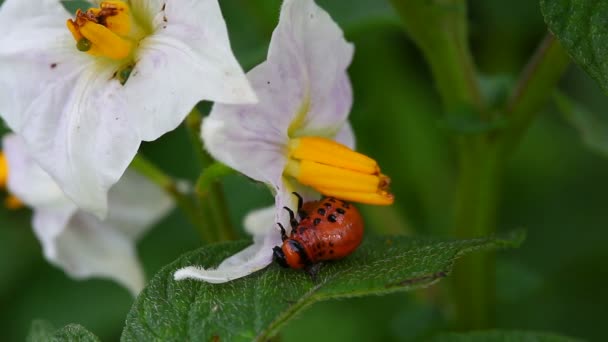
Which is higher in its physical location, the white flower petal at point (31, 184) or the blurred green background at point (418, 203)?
the white flower petal at point (31, 184)

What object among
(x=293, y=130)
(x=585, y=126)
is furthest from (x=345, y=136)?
(x=585, y=126)

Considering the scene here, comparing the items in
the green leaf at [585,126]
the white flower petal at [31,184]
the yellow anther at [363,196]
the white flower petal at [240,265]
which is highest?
the yellow anther at [363,196]

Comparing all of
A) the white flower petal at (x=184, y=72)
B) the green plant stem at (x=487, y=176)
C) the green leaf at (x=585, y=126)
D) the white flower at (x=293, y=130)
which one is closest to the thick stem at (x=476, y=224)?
the green plant stem at (x=487, y=176)

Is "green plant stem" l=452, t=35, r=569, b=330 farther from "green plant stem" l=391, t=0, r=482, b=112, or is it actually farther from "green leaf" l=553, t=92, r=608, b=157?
"green leaf" l=553, t=92, r=608, b=157

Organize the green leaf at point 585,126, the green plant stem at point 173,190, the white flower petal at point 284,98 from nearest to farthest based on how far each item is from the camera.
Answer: the white flower petal at point 284,98, the green plant stem at point 173,190, the green leaf at point 585,126

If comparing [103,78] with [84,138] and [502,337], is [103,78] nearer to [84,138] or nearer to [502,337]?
[84,138]

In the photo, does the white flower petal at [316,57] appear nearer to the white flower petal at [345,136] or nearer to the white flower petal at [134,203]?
the white flower petal at [345,136]

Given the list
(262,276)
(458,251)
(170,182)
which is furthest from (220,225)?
(458,251)

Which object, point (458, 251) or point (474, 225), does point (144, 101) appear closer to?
point (458, 251)
